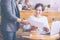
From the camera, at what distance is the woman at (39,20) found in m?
1.51

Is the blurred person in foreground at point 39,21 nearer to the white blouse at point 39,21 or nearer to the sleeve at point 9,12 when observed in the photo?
the white blouse at point 39,21

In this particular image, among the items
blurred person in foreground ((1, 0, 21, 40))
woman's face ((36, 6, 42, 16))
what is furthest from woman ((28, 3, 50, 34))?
blurred person in foreground ((1, 0, 21, 40))

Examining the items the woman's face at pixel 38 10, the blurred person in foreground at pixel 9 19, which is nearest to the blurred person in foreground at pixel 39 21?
the woman's face at pixel 38 10

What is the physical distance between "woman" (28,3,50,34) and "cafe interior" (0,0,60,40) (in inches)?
1.1

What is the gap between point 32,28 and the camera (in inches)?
60.0

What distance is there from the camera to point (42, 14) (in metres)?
1.51

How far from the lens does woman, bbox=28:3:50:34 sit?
151 centimetres

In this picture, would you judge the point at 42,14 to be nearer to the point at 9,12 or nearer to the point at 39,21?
the point at 39,21

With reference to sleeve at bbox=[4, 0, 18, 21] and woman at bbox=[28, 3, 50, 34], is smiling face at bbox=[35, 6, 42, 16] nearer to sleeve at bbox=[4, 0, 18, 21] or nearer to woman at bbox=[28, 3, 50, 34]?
woman at bbox=[28, 3, 50, 34]

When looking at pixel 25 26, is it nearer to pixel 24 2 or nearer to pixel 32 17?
pixel 32 17

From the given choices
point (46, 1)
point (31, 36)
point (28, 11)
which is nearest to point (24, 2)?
point (28, 11)

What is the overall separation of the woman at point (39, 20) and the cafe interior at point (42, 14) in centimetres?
3

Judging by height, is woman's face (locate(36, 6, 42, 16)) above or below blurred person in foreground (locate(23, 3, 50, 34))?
above

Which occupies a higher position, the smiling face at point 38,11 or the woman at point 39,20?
the smiling face at point 38,11
